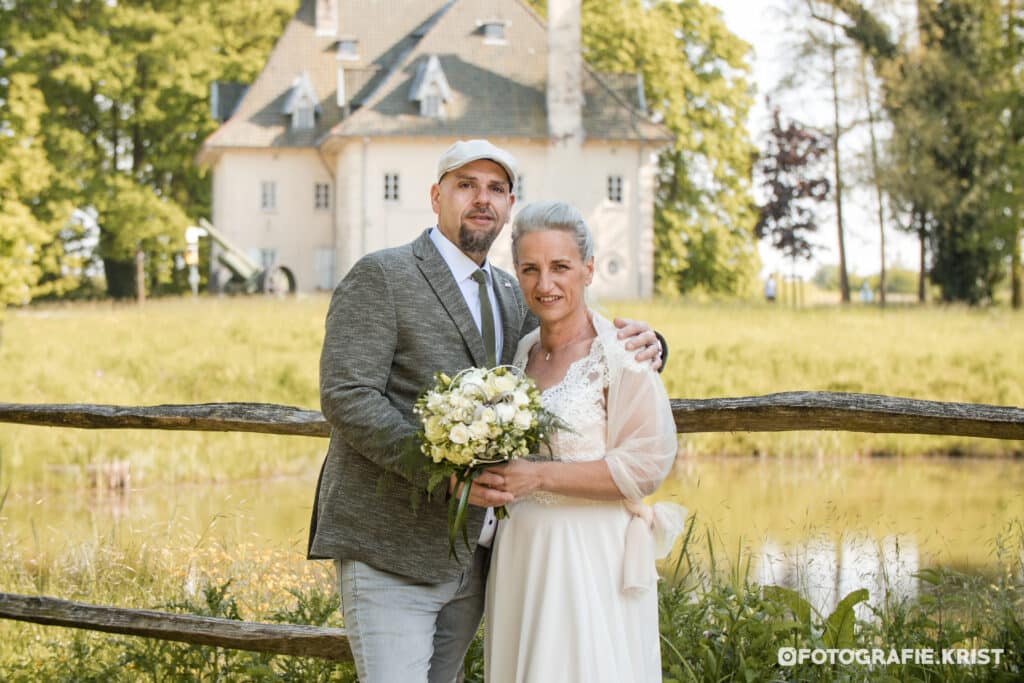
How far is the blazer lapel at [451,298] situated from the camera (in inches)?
141

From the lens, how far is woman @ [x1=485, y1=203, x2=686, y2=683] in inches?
134

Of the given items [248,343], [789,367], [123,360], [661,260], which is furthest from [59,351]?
[661,260]

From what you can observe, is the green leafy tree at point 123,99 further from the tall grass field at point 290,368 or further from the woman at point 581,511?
the woman at point 581,511

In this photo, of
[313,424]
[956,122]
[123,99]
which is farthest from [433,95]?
[313,424]

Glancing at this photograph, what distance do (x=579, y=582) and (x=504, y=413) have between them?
0.64m

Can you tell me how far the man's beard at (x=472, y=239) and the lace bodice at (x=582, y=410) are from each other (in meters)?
0.50

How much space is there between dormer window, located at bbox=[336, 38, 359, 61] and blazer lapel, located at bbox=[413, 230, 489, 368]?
127 feet

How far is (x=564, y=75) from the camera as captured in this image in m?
34.8

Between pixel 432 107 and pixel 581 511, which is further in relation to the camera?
pixel 432 107

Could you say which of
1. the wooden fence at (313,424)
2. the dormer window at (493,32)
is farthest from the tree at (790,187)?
the wooden fence at (313,424)

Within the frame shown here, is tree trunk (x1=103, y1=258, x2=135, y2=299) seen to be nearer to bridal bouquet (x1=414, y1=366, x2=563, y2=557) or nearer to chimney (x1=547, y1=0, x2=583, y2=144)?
chimney (x1=547, y1=0, x2=583, y2=144)

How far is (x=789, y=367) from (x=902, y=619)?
16948 millimetres

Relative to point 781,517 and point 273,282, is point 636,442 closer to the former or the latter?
point 781,517

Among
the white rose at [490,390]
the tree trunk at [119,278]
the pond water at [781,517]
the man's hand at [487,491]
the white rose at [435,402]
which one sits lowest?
the pond water at [781,517]
